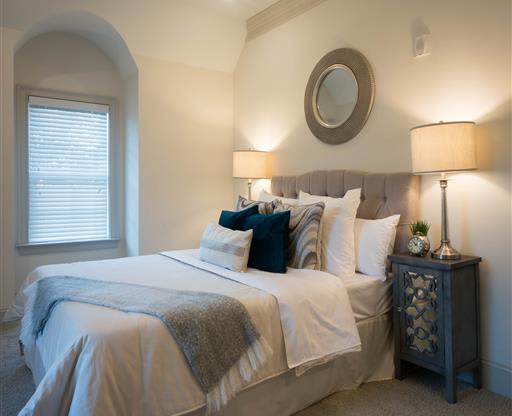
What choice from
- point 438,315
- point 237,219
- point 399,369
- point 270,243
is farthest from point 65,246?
point 438,315

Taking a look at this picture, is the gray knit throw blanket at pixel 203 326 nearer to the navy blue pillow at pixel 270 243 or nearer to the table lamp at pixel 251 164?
the navy blue pillow at pixel 270 243

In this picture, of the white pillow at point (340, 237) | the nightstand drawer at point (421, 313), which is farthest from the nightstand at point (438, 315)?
the white pillow at point (340, 237)

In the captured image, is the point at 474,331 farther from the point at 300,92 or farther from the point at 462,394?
the point at 300,92

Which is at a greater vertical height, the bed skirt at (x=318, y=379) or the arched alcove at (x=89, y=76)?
the arched alcove at (x=89, y=76)

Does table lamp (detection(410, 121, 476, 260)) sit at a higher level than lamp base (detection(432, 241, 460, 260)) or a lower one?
higher

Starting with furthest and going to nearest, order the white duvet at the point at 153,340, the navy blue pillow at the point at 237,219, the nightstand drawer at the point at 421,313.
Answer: the navy blue pillow at the point at 237,219
the nightstand drawer at the point at 421,313
the white duvet at the point at 153,340

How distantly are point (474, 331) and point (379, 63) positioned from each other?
1.89 m

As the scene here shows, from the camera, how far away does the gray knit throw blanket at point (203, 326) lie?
5.15ft

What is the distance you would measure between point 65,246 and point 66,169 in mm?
797

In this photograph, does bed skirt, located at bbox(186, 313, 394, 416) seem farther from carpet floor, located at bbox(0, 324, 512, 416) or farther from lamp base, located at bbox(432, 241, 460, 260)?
lamp base, located at bbox(432, 241, 460, 260)

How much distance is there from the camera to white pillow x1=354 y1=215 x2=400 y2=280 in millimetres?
2443

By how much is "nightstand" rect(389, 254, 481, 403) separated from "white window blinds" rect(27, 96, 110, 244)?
3199mm

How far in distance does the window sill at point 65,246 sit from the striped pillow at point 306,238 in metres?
2.54

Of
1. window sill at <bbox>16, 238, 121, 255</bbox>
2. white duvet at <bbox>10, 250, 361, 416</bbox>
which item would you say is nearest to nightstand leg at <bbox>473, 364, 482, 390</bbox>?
white duvet at <bbox>10, 250, 361, 416</bbox>
